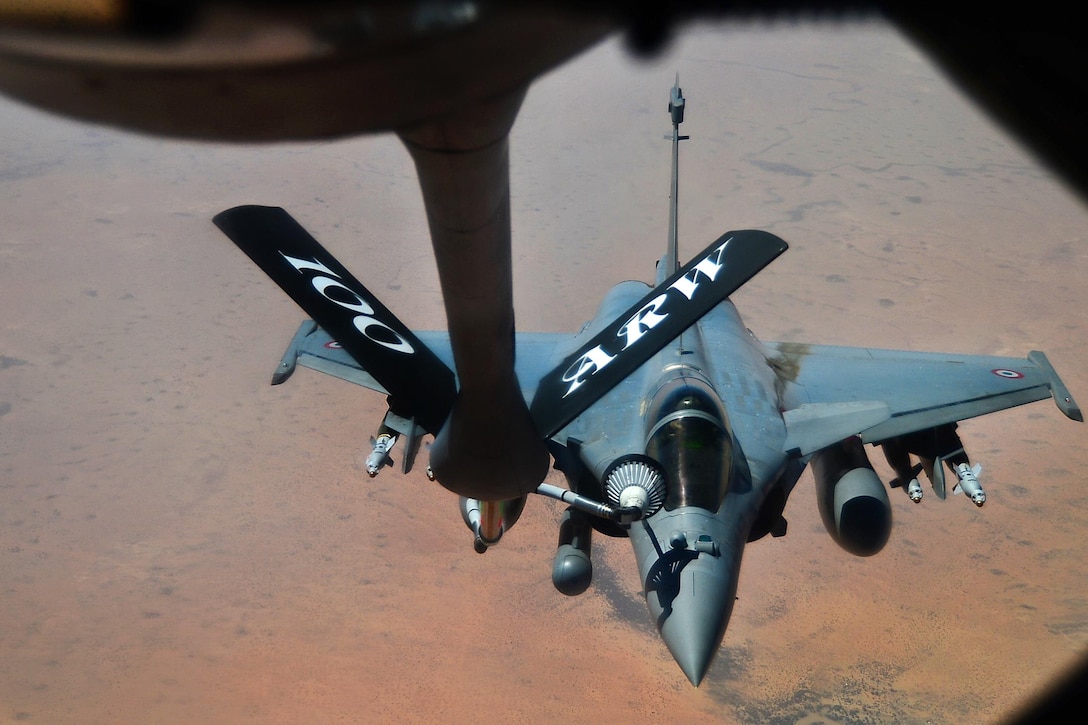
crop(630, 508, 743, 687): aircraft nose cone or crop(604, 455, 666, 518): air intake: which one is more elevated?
crop(604, 455, 666, 518): air intake

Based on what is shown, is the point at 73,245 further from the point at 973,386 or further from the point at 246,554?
the point at 973,386

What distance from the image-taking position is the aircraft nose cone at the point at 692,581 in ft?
40.6

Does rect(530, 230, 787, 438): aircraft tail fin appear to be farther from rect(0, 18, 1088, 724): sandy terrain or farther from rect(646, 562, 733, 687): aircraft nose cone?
rect(646, 562, 733, 687): aircraft nose cone

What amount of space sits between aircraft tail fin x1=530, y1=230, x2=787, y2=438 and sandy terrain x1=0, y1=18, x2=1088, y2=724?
7.37ft

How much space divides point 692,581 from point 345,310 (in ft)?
26.3

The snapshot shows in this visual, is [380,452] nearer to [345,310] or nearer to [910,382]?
[345,310]

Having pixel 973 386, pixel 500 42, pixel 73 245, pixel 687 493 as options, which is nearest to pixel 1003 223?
pixel 973 386

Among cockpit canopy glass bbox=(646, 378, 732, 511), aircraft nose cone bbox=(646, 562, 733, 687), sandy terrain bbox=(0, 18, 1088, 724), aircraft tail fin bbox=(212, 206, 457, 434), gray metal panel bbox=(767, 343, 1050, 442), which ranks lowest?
sandy terrain bbox=(0, 18, 1088, 724)

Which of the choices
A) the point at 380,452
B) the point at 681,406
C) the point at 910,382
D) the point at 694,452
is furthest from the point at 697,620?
the point at 910,382

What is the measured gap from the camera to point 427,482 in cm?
2256

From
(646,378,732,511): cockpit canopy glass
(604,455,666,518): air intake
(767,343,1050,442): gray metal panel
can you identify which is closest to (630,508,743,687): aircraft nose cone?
(646,378,732,511): cockpit canopy glass

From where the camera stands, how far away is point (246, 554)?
799 inches

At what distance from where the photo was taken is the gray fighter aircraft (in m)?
5.66

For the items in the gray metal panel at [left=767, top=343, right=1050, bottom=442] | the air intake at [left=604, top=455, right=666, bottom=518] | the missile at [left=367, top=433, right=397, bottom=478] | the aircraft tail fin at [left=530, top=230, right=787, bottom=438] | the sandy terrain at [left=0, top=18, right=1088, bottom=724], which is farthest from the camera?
the sandy terrain at [left=0, top=18, right=1088, bottom=724]
